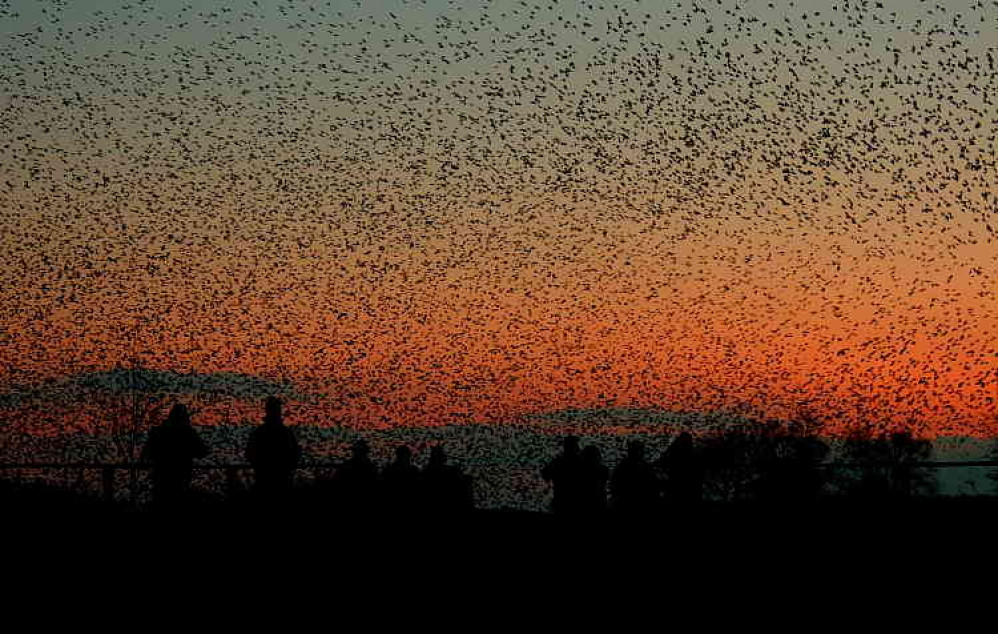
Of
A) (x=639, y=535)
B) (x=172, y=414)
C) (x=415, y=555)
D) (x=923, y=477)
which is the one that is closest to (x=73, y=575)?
Result: (x=172, y=414)

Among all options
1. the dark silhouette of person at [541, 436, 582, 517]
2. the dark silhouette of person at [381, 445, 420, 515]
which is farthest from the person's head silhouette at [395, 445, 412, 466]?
the dark silhouette of person at [541, 436, 582, 517]

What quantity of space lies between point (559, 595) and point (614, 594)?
75 centimetres

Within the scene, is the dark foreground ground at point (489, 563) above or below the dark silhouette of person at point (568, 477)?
below

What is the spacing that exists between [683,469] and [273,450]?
7106 mm

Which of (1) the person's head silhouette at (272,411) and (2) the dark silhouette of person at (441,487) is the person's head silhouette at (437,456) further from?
(1) the person's head silhouette at (272,411)

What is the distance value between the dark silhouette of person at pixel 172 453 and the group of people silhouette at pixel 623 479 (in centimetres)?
566

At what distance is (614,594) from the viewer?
21.5 metres

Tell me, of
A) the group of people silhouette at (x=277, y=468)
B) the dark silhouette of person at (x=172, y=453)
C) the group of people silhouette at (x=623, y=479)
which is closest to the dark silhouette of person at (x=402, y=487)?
the group of people silhouette at (x=277, y=468)

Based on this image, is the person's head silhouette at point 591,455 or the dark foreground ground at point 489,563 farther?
the person's head silhouette at point 591,455

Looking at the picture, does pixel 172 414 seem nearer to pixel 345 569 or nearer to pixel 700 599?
pixel 345 569

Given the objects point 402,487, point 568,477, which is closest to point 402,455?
Answer: point 402,487

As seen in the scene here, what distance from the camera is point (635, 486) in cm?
2631

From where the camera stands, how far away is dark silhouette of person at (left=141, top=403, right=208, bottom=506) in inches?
938

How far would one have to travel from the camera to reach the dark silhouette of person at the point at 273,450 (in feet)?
76.3
